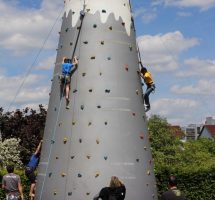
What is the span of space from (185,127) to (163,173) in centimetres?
14836

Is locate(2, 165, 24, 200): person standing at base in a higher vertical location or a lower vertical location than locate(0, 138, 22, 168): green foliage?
lower

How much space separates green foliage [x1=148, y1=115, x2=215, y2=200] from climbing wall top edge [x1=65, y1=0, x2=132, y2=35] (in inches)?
314

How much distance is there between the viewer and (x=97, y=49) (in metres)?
11.3

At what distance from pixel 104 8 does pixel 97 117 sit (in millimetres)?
2509

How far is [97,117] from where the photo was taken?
10914 mm

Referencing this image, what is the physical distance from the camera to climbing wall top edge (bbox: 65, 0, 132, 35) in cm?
1154

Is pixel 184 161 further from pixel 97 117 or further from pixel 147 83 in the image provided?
pixel 97 117

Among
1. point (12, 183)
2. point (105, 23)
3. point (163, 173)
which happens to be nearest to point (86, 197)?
point (12, 183)

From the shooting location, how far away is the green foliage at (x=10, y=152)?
37.3 meters

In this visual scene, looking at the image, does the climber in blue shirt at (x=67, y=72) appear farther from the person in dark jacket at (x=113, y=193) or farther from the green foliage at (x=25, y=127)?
the green foliage at (x=25, y=127)

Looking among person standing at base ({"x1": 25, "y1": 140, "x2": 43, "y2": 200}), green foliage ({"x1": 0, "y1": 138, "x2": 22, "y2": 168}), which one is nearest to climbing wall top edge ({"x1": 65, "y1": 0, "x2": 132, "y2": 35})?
person standing at base ({"x1": 25, "y1": 140, "x2": 43, "y2": 200})

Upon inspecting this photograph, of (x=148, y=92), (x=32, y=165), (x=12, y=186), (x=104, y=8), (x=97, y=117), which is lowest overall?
(x=12, y=186)

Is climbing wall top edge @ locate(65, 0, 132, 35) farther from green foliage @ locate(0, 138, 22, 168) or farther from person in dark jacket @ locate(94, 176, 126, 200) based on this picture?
green foliage @ locate(0, 138, 22, 168)

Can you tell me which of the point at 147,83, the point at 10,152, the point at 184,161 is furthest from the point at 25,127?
the point at 147,83
